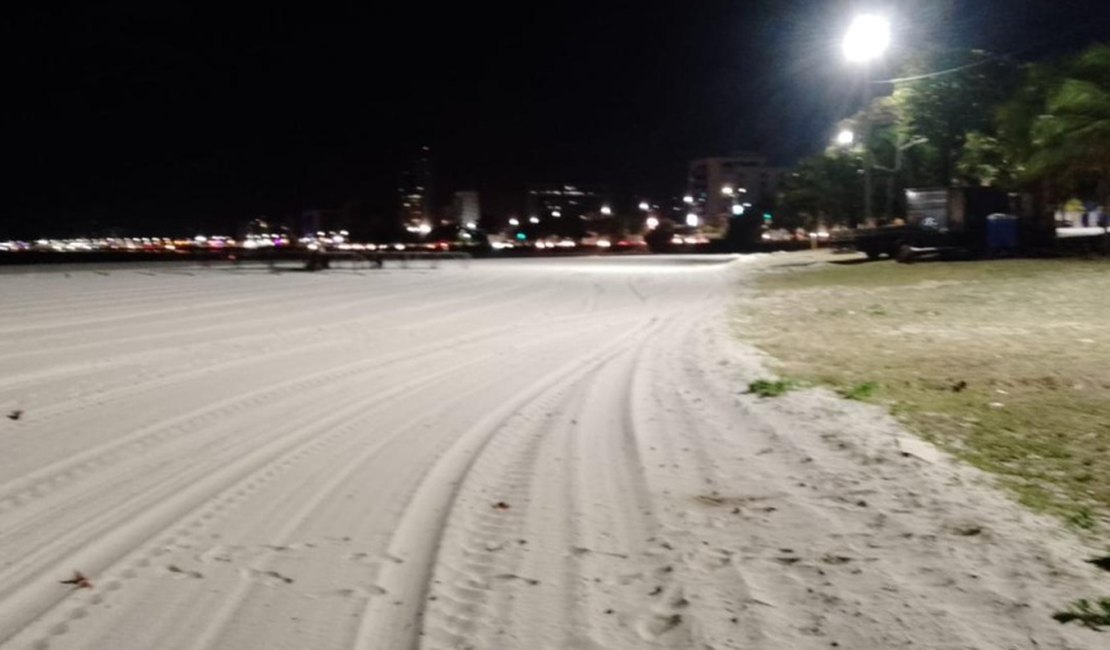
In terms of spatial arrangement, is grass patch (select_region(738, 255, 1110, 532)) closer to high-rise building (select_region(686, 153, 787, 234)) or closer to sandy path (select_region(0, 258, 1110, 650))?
sandy path (select_region(0, 258, 1110, 650))

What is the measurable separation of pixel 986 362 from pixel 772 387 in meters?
3.08

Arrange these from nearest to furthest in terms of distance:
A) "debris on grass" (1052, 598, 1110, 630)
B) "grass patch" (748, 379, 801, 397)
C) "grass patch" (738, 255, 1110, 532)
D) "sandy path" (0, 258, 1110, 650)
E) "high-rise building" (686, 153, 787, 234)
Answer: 1. "debris on grass" (1052, 598, 1110, 630)
2. "sandy path" (0, 258, 1110, 650)
3. "grass patch" (738, 255, 1110, 532)
4. "grass patch" (748, 379, 801, 397)
5. "high-rise building" (686, 153, 787, 234)

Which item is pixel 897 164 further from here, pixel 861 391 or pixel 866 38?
pixel 861 391

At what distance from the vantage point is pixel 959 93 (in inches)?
1699

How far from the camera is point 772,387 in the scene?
10641mm

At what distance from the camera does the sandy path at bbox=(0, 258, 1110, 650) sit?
4758mm

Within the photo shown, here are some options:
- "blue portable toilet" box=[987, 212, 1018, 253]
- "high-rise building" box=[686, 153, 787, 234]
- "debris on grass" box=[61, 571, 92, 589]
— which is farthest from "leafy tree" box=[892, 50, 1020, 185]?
"high-rise building" box=[686, 153, 787, 234]

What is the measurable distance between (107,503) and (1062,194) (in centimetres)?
3792

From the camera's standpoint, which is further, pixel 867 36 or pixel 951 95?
pixel 951 95

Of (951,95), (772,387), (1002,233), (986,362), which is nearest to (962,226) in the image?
(1002,233)

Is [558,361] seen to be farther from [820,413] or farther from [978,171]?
[978,171]

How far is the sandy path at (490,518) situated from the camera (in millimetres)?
4758

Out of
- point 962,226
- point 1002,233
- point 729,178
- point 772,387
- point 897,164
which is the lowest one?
point 772,387

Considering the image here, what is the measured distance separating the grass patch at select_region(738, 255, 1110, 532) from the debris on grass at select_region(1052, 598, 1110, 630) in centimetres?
122
